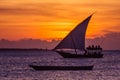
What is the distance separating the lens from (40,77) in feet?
172

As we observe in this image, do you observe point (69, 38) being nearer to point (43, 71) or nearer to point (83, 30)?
point (83, 30)

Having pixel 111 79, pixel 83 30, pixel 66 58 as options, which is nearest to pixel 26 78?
pixel 111 79

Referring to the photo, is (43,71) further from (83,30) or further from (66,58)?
(66,58)

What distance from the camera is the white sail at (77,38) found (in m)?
89.6

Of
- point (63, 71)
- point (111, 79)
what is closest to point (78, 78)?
point (111, 79)

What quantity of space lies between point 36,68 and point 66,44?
1195 inches

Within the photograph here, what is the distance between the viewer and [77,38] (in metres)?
90.4

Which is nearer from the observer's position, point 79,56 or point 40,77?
point 40,77

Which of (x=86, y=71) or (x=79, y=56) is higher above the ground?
(x=86, y=71)

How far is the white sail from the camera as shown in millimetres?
89625

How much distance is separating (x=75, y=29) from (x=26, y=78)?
1667 inches

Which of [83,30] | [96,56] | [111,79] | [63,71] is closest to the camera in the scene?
[111,79]

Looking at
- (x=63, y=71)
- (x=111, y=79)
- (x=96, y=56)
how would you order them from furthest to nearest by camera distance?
(x=96, y=56) → (x=63, y=71) → (x=111, y=79)

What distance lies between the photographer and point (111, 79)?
Answer: 5031 cm
